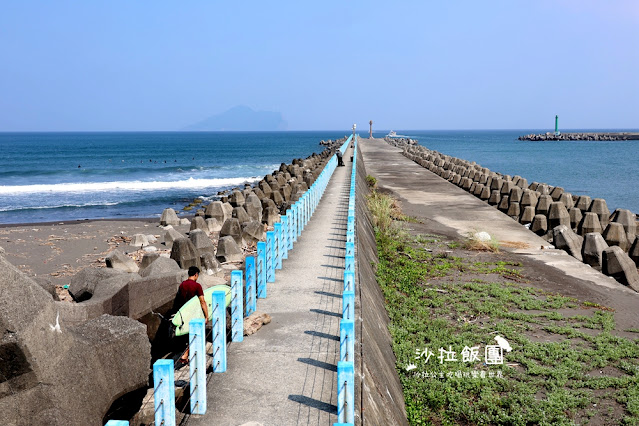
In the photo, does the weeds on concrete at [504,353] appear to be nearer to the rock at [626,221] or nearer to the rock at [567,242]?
the rock at [567,242]

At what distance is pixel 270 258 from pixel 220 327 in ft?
9.62

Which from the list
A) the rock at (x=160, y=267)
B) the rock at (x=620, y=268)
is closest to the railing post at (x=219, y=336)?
the rock at (x=160, y=267)

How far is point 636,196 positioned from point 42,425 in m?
37.1

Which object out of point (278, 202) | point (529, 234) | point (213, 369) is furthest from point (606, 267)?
point (278, 202)

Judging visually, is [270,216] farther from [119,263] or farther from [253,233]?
[119,263]

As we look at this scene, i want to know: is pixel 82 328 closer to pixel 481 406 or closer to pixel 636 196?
pixel 481 406

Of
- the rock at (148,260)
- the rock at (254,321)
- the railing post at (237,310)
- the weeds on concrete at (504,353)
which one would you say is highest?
the railing post at (237,310)

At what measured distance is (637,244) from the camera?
14.5 m

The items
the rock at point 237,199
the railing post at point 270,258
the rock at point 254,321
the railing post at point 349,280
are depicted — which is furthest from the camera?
the rock at point 237,199

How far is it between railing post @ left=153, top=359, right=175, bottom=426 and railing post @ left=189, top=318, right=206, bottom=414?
1.73ft

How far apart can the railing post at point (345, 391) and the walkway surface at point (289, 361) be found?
279 millimetres

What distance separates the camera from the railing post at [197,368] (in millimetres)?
4770

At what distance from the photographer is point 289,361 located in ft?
18.7

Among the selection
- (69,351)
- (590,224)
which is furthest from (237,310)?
(590,224)
